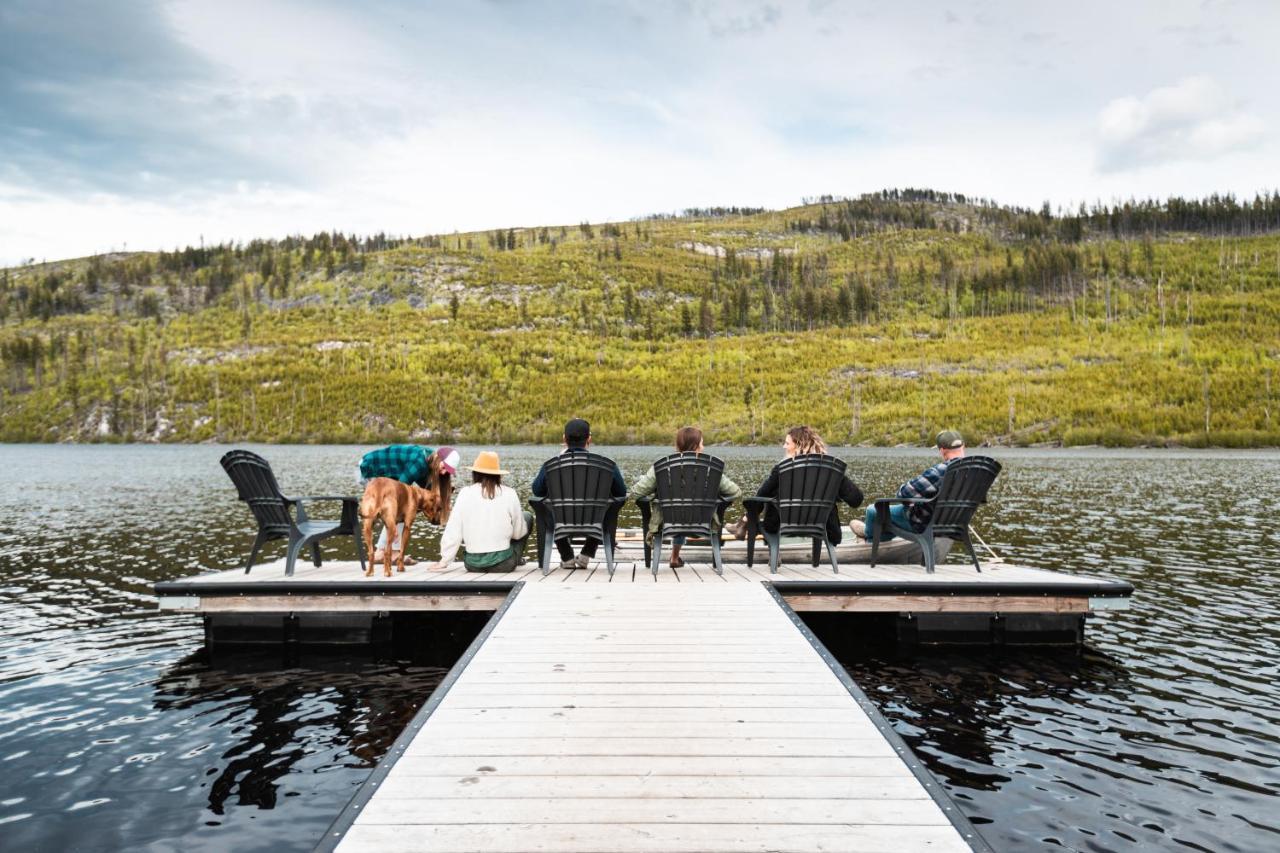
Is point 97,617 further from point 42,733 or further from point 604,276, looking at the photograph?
point 604,276

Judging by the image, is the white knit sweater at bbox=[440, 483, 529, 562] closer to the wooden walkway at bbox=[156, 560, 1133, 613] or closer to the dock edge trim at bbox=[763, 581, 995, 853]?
the wooden walkway at bbox=[156, 560, 1133, 613]

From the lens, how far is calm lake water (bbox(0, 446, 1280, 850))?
5113mm

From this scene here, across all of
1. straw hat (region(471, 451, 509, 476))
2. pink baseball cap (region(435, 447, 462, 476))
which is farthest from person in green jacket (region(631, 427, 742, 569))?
pink baseball cap (region(435, 447, 462, 476))

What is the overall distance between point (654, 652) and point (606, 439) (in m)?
82.6

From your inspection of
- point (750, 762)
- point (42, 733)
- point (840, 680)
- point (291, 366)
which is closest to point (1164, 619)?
point (840, 680)

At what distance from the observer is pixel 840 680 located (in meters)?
5.34

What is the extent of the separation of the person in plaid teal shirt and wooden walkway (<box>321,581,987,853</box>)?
328cm

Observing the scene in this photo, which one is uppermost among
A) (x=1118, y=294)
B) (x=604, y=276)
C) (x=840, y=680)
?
(x=604, y=276)

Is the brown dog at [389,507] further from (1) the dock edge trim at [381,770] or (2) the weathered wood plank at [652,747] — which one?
(2) the weathered wood plank at [652,747]

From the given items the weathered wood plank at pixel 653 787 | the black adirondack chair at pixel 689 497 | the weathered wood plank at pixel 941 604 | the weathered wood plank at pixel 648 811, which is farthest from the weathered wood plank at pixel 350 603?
the weathered wood plank at pixel 648 811

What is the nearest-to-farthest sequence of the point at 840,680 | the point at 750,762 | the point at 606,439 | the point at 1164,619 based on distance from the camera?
the point at 750,762 → the point at 840,680 → the point at 1164,619 → the point at 606,439

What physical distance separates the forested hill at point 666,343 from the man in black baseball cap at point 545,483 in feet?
235

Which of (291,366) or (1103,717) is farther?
(291,366)

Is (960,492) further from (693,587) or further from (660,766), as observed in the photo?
(660,766)
